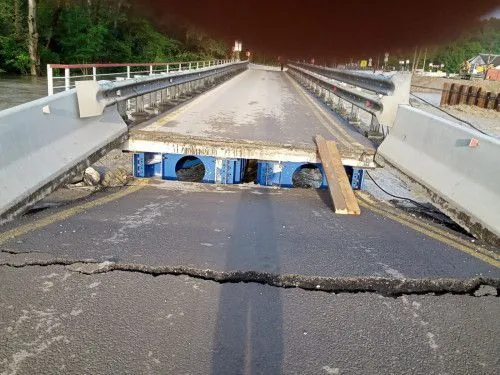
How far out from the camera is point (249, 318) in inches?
104

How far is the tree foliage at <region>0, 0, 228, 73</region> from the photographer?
76.6 feet

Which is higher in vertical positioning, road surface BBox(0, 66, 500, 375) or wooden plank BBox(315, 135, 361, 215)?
wooden plank BBox(315, 135, 361, 215)

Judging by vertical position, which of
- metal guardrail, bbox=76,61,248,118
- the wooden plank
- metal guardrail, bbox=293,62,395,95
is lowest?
the wooden plank

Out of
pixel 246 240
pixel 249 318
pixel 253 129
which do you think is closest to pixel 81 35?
pixel 253 129

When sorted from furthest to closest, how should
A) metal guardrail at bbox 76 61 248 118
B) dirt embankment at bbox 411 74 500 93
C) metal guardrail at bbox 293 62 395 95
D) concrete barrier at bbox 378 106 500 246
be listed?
dirt embankment at bbox 411 74 500 93 < metal guardrail at bbox 293 62 395 95 < metal guardrail at bbox 76 61 248 118 < concrete barrier at bbox 378 106 500 246

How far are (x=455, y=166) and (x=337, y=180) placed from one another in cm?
140

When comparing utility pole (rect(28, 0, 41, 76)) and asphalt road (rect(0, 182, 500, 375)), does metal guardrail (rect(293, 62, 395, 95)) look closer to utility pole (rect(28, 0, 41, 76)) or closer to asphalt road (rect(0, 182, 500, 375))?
asphalt road (rect(0, 182, 500, 375))

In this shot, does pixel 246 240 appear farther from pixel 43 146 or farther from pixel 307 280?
pixel 43 146

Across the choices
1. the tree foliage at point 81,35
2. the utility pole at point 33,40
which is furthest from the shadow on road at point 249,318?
the tree foliage at point 81,35

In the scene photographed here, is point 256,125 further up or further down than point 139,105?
further down

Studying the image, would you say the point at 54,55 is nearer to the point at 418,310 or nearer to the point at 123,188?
the point at 123,188

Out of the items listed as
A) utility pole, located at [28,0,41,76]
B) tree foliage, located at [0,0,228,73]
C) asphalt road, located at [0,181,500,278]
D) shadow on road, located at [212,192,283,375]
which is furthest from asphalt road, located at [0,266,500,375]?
tree foliage, located at [0,0,228,73]

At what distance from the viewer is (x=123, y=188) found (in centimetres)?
553

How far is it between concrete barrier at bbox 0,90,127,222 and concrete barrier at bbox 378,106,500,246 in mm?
4123
